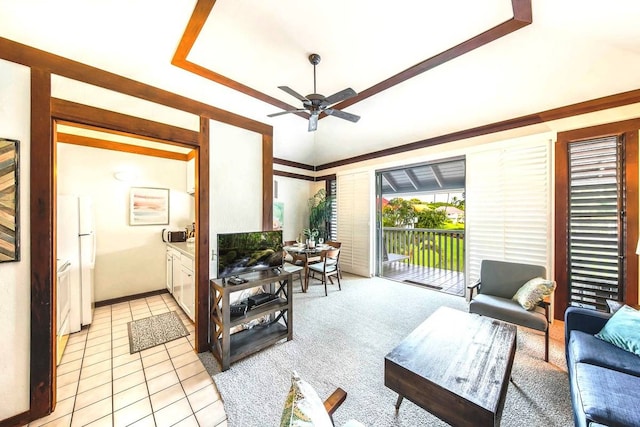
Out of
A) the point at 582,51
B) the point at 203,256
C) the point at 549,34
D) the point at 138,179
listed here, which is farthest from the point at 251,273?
the point at 582,51

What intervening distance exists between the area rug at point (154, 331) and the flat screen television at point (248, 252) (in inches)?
45.9

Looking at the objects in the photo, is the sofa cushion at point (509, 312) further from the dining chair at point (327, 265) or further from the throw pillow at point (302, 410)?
the throw pillow at point (302, 410)

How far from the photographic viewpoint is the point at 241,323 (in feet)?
7.25

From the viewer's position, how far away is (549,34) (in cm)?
206

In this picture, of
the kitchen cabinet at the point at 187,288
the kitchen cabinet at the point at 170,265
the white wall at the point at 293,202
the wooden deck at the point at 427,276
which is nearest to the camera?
the kitchen cabinet at the point at 187,288

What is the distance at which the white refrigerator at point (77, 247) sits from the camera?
8.38ft

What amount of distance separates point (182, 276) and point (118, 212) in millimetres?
1621

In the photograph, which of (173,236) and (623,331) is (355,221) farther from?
(623,331)

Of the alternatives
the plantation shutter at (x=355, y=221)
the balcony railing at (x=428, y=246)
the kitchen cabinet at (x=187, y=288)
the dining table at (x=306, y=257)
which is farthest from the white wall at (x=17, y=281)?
the balcony railing at (x=428, y=246)

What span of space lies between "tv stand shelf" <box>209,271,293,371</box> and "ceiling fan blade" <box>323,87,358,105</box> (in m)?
1.84

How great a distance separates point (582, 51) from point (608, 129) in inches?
39.3

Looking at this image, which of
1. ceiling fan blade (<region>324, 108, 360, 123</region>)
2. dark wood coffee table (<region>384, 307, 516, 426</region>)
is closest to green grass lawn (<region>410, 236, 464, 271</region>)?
dark wood coffee table (<region>384, 307, 516, 426</region>)

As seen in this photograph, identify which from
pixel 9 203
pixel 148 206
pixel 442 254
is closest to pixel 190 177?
pixel 148 206

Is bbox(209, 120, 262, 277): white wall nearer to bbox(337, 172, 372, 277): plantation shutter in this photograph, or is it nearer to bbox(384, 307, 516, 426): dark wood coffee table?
bbox(384, 307, 516, 426): dark wood coffee table
